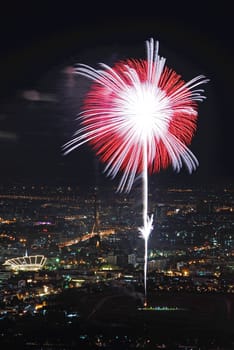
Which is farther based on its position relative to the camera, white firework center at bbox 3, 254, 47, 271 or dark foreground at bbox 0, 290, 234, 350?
white firework center at bbox 3, 254, 47, 271

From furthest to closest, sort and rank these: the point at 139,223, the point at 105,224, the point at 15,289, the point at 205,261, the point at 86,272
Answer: the point at 105,224 < the point at 139,223 < the point at 205,261 < the point at 86,272 < the point at 15,289

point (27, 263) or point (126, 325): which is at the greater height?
point (27, 263)

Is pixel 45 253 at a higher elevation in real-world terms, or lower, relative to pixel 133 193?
lower

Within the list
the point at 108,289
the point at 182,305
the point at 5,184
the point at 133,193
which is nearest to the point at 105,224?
the point at 133,193

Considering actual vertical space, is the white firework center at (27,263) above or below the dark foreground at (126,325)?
above

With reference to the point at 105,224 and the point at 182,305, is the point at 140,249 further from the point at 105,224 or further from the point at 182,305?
the point at 182,305

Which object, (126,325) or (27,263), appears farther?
(27,263)

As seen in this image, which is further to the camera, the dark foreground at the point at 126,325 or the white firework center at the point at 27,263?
the white firework center at the point at 27,263

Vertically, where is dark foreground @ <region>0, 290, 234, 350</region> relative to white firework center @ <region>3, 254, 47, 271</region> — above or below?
below
